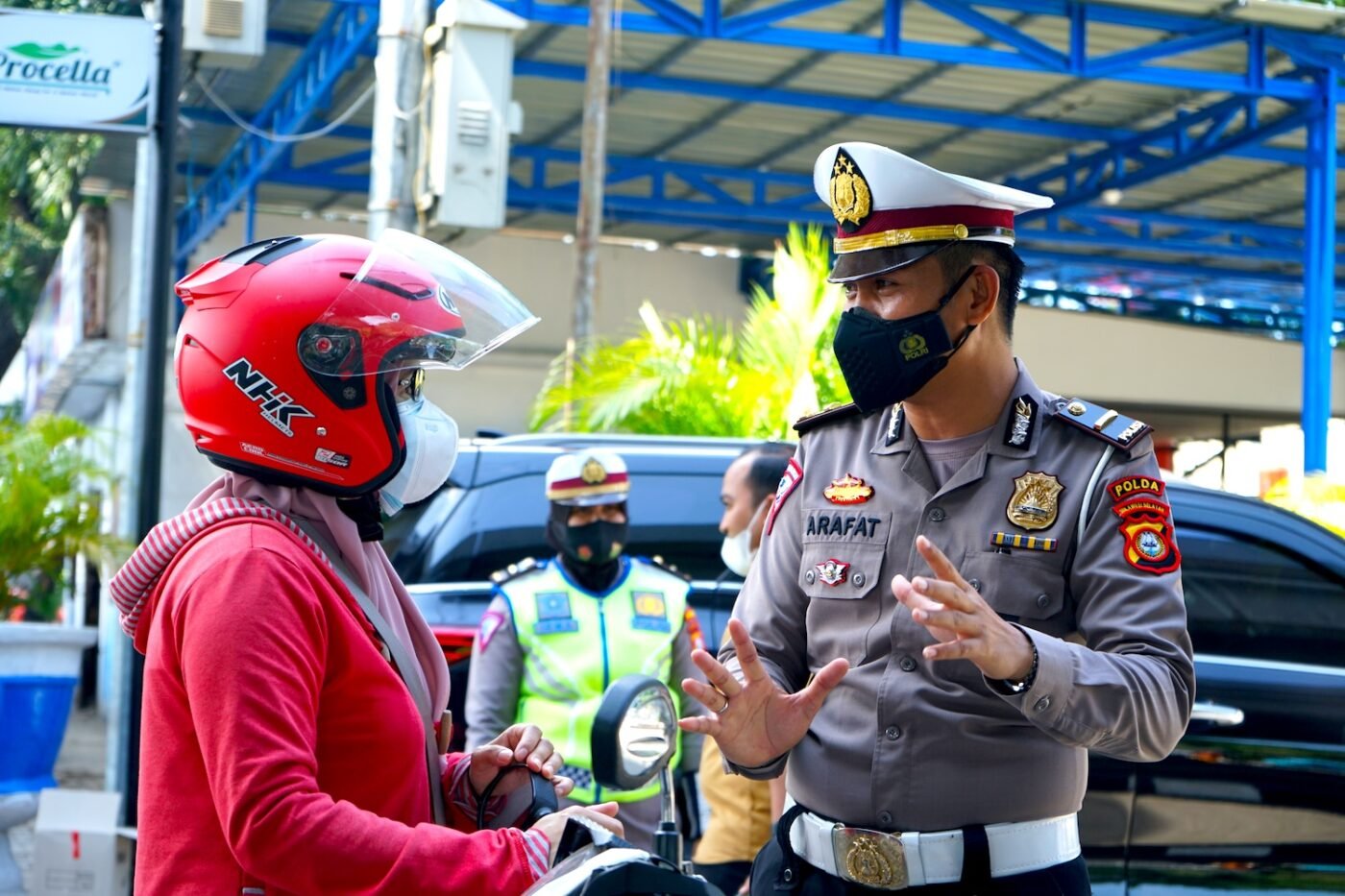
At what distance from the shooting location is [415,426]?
2305mm

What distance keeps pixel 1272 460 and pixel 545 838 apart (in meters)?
29.9

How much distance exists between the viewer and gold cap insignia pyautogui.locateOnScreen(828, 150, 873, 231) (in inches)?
109

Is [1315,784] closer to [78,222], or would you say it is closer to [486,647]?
[486,647]

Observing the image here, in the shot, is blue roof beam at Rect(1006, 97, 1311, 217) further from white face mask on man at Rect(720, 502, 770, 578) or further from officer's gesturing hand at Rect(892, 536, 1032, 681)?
officer's gesturing hand at Rect(892, 536, 1032, 681)

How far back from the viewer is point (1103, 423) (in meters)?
2.67

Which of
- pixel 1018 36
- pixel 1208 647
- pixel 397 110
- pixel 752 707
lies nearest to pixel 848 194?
pixel 752 707

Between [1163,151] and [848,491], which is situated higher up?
[1163,151]

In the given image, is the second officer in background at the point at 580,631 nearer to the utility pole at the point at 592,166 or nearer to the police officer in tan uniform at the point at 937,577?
the police officer in tan uniform at the point at 937,577

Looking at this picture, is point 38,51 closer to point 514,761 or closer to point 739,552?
point 739,552

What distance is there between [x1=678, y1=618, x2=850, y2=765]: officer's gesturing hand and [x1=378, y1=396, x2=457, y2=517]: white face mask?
0.51 metres

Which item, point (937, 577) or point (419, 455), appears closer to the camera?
point (419, 455)

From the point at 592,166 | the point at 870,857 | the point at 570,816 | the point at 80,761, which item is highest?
the point at 592,166

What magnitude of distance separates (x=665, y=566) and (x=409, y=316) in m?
3.15

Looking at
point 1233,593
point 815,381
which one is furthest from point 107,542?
→ point 1233,593
